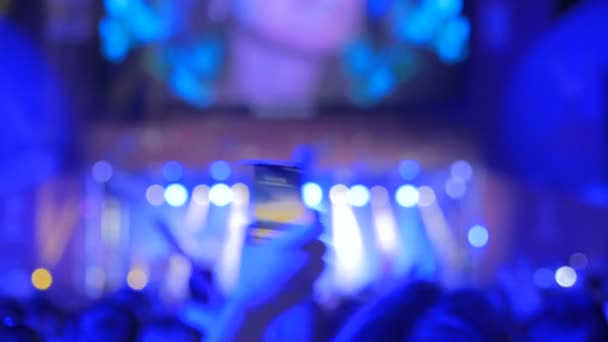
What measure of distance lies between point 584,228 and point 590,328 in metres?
7.60

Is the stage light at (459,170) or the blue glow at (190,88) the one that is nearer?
the blue glow at (190,88)

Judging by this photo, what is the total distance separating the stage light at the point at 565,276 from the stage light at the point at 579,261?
0.22 ft

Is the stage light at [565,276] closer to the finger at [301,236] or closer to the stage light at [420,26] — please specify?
the stage light at [420,26]

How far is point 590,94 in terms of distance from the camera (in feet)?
29.8

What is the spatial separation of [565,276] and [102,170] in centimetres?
626

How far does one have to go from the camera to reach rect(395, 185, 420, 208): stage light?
39.0 ft

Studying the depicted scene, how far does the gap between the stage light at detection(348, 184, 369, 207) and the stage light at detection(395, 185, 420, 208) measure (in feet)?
1.44

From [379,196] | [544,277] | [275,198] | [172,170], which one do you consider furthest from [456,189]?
[275,198]

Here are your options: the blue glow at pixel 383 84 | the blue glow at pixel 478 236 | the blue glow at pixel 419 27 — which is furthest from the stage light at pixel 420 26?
the blue glow at pixel 478 236

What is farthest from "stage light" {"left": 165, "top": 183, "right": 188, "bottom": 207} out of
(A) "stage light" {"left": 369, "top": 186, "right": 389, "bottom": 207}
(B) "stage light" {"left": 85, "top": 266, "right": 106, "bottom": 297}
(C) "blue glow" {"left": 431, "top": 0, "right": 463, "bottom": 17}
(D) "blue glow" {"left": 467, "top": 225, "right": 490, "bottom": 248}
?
(C) "blue glow" {"left": 431, "top": 0, "right": 463, "bottom": 17}

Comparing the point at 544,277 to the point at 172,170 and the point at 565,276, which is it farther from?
the point at 172,170

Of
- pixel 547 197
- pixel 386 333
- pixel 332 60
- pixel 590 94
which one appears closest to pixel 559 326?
pixel 386 333

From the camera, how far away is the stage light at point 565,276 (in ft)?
31.5

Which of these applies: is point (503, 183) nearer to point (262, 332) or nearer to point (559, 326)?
point (559, 326)
